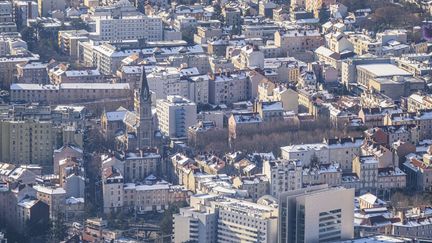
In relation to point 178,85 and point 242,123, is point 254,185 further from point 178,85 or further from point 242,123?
point 178,85

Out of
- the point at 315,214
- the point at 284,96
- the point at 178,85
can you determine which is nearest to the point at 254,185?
the point at 315,214

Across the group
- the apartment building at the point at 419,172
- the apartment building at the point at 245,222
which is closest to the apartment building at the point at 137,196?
the apartment building at the point at 245,222

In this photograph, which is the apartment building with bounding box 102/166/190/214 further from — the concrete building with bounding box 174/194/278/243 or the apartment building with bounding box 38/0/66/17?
the apartment building with bounding box 38/0/66/17

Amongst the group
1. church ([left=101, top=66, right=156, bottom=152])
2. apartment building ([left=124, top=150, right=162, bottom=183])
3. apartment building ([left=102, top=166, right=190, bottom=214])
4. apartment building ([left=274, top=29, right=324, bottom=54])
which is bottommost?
apartment building ([left=102, top=166, right=190, bottom=214])

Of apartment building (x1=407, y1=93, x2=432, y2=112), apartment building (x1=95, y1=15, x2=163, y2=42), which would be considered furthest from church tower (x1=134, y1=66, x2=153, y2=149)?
apartment building (x1=95, y1=15, x2=163, y2=42)

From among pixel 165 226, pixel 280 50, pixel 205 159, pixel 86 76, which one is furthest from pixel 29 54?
pixel 165 226

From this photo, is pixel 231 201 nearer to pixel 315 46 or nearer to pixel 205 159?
pixel 205 159
